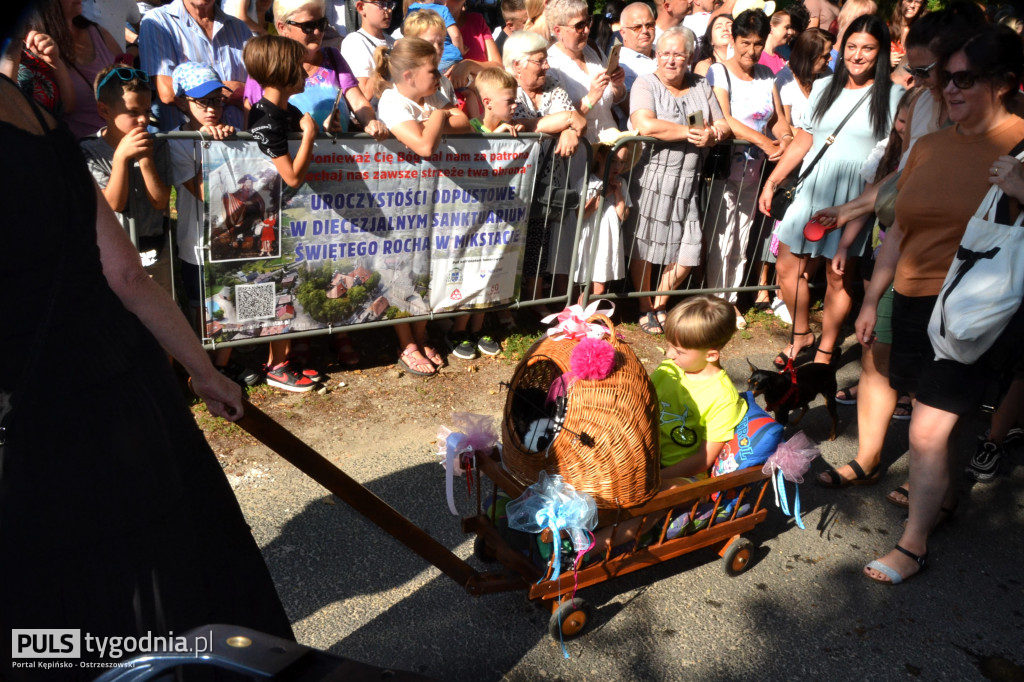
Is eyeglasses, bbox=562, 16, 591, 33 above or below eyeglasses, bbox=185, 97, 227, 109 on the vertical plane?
above

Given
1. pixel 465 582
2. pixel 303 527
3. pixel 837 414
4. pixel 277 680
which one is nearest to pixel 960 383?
pixel 837 414

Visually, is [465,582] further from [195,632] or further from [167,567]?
[195,632]

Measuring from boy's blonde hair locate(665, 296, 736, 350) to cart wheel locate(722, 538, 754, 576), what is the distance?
86cm

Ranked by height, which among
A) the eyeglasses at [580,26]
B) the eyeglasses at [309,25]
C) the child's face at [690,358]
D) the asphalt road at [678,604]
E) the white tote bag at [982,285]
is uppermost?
the eyeglasses at [580,26]

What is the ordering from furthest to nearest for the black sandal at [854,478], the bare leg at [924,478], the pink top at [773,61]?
the pink top at [773,61], the black sandal at [854,478], the bare leg at [924,478]

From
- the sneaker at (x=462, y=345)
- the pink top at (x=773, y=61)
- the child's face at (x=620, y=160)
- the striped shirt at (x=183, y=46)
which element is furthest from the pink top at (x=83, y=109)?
the pink top at (x=773, y=61)

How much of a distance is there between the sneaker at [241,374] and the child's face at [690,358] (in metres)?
2.64

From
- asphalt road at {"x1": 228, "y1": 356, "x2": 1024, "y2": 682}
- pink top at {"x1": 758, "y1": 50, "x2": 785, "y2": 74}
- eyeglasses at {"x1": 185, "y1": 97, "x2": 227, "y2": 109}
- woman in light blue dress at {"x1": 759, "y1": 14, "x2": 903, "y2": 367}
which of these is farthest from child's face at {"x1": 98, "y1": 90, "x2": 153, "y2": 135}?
pink top at {"x1": 758, "y1": 50, "x2": 785, "y2": 74}

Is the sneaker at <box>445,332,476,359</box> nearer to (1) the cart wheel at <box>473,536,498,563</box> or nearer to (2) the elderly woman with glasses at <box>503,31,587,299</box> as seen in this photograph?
(2) the elderly woman with glasses at <box>503,31,587,299</box>

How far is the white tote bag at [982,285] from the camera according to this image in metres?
3.25

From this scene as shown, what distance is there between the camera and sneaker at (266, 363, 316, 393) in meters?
5.11

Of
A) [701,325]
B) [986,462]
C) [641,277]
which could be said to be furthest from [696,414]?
[641,277]

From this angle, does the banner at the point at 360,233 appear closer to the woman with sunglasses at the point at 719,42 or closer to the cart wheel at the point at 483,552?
the cart wheel at the point at 483,552

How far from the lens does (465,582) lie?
317cm
